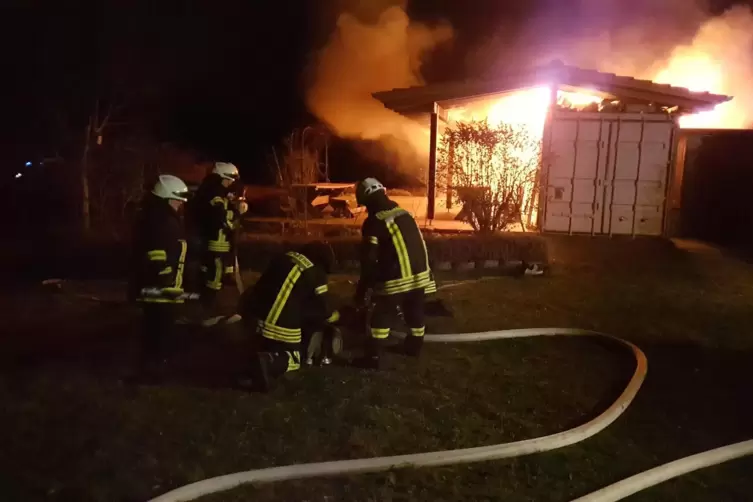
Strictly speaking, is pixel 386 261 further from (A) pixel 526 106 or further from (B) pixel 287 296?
(A) pixel 526 106

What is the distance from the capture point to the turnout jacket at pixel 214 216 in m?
8.12

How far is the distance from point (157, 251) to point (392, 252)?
209cm

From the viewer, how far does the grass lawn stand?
421cm

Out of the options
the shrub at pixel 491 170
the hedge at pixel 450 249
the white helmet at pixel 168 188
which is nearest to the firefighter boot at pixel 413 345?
the white helmet at pixel 168 188

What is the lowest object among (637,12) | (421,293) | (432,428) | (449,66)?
(432,428)

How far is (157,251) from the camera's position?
230 inches

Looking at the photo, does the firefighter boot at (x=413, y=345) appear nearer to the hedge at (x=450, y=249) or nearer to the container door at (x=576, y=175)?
the hedge at (x=450, y=249)

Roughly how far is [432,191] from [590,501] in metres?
11.4

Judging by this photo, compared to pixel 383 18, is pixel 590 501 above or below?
below

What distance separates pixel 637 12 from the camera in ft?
89.2

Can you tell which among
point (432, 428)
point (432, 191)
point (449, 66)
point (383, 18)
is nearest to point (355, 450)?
point (432, 428)

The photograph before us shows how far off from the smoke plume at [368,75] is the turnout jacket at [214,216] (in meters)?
12.7

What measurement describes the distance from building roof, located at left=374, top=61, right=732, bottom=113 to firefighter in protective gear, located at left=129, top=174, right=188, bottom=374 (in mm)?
9527

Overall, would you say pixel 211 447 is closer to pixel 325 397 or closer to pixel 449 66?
pixel 325 397
